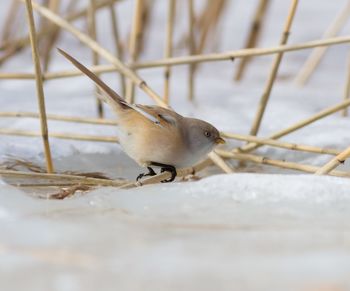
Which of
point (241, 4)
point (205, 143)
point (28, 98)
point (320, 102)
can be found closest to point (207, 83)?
point (320, 102)

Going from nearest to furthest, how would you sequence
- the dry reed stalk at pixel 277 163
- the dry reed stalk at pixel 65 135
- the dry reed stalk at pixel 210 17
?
the dry reed stalk at pixel 277 163
the dry reed stalk at pixel 65 135
the dry reed stalk at pixel 210 17

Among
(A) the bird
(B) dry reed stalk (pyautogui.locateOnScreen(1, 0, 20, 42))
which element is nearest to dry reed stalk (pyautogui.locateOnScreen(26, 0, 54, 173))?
(A) the bird

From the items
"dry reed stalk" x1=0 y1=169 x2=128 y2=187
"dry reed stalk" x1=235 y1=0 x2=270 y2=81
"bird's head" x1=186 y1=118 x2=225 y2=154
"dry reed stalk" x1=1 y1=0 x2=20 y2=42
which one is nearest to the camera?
"dry reed stalk" x1=0 y1=169 x2=128 y2=187

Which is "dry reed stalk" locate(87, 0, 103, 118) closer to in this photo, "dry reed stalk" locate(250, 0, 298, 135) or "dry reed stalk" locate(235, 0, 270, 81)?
"dry reed stalk" locate(250, 0, 298, 135)

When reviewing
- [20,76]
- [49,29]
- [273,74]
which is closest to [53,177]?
[20,76]

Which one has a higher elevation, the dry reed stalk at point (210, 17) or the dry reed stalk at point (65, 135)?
the dry reed stalk at point (210, 17)

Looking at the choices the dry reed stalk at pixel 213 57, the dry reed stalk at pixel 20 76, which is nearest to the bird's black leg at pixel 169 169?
the dry reed stalk at pixel 213 57

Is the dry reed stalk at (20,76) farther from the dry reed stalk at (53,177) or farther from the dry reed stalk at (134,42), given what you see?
the dry reed stalk at (53,177)

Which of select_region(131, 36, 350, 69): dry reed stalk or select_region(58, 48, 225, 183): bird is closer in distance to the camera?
select_region(58, 48, 225, 183): bird

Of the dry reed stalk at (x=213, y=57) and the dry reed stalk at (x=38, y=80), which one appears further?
the dry reed stalk at (x=213, y=57)
